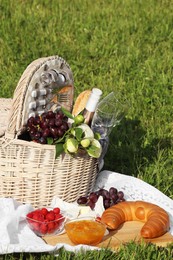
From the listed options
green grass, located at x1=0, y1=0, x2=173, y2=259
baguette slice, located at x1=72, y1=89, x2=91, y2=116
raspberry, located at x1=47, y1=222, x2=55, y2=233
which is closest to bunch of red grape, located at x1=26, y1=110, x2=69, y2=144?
baguette slice, located at x1=72, y1=89, x2=91, y2=116

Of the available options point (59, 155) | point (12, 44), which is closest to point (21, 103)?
point (59, 155)

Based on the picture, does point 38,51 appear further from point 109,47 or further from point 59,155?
point 59,155

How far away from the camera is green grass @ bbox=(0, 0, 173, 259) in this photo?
489 centimetres

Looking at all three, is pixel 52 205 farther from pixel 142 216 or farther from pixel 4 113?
pixel 4 113

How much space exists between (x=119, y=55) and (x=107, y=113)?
2537mm

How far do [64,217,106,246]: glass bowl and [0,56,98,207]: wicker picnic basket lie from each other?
0.40 meters

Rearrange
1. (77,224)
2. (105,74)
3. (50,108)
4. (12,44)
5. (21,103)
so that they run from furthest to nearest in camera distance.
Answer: (12,44), (105,74), (50,108), (21,103), (77,224)

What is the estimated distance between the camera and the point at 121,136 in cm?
511

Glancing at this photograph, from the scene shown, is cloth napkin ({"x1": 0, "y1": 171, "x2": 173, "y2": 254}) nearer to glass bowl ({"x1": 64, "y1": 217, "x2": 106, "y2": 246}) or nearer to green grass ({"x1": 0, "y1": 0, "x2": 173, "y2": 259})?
glass bowl ({"x1": 64, "y1": 217, "x2": 106, "y2": 246})

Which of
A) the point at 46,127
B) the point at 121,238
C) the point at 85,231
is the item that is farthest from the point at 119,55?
the point at 85,231

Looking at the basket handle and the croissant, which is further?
the basket handle

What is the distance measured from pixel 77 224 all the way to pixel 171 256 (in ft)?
1.60

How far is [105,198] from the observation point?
4.10m

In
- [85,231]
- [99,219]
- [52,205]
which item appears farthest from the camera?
[52,205]
